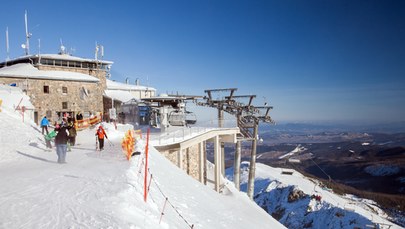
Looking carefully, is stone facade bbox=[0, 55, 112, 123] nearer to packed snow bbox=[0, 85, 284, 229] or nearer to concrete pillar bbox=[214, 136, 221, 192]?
packed snow bbox=[0, 85, 284, 229]

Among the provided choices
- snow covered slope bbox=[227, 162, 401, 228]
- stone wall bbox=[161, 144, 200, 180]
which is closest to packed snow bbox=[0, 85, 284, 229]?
stone wall bbox=[161, 144, 200, 180]

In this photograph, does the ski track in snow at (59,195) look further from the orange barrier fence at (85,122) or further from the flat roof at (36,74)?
the flat roof at (36,74)

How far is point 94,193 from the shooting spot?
7.93 m

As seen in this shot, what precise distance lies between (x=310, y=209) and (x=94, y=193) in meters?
29.9

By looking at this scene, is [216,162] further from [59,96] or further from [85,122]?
[59,96]

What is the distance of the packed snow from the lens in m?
6.33

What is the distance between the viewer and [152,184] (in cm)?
995

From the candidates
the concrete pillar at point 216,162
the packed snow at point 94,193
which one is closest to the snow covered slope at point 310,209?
the concrete pillar at point 216,162

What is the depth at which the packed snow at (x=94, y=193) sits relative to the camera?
6.33 m

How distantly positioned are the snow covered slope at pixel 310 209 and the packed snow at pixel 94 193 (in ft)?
68.3

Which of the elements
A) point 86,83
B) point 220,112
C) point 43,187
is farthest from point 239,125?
point 43,187

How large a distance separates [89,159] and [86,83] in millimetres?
21818

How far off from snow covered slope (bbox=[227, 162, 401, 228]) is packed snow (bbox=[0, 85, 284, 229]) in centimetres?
2081

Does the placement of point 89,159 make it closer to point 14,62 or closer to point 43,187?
point 43,187
